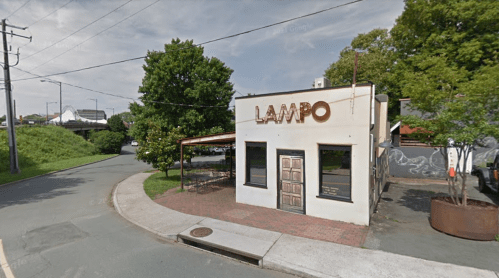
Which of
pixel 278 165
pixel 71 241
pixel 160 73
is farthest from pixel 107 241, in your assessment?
pixel 160 73

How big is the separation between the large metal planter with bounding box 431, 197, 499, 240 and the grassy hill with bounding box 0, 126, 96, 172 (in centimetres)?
3123

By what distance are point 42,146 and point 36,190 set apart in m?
19.8

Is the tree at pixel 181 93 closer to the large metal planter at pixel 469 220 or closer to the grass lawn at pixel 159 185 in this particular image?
the grass lawn at pixel 159 185

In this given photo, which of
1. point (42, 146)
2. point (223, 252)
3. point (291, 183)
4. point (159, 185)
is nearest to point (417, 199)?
point (291, 183)

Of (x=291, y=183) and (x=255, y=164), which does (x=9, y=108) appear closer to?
(x=255, y=164)

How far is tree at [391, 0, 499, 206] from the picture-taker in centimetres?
659

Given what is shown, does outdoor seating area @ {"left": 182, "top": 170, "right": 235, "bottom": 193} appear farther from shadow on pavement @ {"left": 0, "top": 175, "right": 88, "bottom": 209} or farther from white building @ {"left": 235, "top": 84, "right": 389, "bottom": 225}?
shadow on pavement @ {"left": 0, "top": 175, "right": 88, "bottom": 209}

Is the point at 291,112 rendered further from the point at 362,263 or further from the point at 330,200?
the point at 362,263

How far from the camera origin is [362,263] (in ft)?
17.5

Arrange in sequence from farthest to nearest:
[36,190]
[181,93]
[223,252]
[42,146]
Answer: [42,146]
[181,93]
[36,190]
[223,252]

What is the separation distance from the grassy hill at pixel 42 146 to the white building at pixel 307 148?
25.1 m

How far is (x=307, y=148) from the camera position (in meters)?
8.39

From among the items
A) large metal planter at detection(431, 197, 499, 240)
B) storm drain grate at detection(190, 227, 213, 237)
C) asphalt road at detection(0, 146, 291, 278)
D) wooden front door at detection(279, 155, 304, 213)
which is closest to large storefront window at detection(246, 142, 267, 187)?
wooden front door at detection(279, 155, 304, 213)

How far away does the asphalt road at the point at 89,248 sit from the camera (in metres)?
5.30
